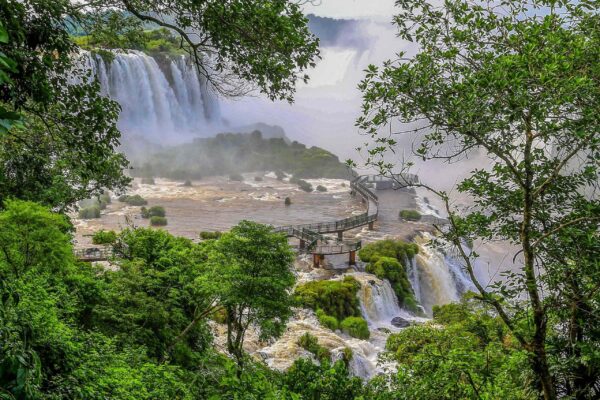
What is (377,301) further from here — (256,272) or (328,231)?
(256,272)

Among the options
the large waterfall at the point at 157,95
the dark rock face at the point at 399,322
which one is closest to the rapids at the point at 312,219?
the dark rock face at the point at 399,322

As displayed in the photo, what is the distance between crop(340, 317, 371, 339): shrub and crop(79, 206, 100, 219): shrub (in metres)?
22.7

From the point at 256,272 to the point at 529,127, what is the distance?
7963 millimetres

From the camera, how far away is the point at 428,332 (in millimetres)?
10695

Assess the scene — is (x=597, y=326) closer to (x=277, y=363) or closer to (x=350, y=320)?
(x=277, y=363)

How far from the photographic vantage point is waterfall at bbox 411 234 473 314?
1073 inches

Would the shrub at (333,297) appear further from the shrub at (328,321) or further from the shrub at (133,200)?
the shrub at (133,200)

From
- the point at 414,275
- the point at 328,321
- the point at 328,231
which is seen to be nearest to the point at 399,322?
the point at 328,321

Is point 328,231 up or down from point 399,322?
up

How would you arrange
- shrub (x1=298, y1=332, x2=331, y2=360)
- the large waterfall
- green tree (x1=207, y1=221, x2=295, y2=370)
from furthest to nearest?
the large waterfall
shrub (x1=298, y1=332, x2=331, y2=360)
green tree (x1=207, y1=221, x2=295, y2=370)

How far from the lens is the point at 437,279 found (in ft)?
92.6

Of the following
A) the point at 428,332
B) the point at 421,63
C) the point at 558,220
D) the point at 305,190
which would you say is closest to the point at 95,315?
the point at 428,332

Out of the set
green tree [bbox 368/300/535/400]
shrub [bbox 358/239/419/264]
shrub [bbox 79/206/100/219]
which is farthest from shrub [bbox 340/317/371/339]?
shrub [bbox 79/206/100/219]

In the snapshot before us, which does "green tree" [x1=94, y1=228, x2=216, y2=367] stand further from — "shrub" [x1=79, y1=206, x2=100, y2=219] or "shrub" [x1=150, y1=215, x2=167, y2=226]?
"shrub" [x1=79, y1=206, x2=100, y2=219]
